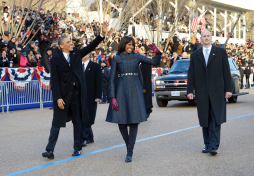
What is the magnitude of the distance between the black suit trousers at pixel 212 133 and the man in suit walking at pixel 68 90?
6.60ft

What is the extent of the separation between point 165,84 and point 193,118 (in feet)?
14.4

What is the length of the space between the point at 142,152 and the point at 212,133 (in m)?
1.20

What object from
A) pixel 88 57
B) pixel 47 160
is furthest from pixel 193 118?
pixel 47 160

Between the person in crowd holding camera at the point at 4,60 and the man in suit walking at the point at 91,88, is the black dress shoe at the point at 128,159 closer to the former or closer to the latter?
the man in suit walking at the point at 91,88

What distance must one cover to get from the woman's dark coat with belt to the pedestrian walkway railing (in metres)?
10.0

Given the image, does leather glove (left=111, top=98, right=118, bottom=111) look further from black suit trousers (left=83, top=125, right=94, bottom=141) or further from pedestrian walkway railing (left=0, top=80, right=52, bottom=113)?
pedestrian walkway railing (left=0, top=80, right=52, bottom=113)

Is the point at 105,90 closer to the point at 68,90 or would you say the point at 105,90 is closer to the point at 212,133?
the point at 68,90

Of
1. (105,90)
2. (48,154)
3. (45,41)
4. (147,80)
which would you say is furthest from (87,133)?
(45,41)

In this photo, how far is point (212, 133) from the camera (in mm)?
7645

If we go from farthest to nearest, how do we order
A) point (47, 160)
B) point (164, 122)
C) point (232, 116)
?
point (232, 116) → point (164, 122) → point (47, 160)

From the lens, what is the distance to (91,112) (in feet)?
30.2

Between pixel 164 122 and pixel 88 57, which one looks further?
pixel 164 122

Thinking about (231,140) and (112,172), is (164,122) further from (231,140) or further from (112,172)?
(112,172)

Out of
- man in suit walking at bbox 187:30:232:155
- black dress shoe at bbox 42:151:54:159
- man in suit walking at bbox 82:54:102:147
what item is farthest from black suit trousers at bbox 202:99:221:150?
black dress shoe at bbox 42:151:54:159
